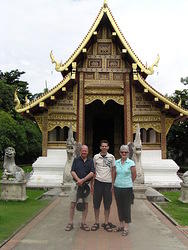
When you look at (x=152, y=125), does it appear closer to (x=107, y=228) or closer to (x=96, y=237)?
(x=107, y=228)

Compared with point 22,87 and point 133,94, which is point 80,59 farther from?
point 22,87

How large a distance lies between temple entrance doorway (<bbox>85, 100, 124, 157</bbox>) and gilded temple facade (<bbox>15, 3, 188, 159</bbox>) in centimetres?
234

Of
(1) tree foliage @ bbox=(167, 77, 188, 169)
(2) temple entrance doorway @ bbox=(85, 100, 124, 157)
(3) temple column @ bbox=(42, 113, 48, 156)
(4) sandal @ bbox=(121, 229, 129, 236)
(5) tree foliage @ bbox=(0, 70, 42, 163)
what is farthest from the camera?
(1) tree foliage @ bbox=(167, 77, 188, 169)

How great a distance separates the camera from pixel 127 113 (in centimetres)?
A: 1430

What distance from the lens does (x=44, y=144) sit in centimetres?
1429

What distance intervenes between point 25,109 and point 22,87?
28.6 m

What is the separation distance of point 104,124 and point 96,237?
1316cm

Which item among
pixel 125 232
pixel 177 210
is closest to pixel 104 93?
pixel 177 210

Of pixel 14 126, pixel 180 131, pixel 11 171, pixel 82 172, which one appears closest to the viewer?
pixel 82 172

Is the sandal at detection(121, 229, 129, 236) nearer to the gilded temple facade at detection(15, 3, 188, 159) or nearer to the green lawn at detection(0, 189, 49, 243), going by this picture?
the green lawn at detection(0, 189, 49, 243)

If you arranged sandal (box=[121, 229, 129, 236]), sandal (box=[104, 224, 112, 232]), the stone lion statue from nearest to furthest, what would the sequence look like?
sandal (box=[121, 229, 129, 236]) → sandal (box=[104, 224, 112, 232]) → the stone lion statue

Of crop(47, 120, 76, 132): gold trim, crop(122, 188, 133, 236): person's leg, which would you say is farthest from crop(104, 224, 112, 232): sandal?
crop(47, 120, 76, 132): gold trim

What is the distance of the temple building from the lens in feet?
45.8

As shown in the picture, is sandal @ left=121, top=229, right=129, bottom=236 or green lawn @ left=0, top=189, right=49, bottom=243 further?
green lawn @ left=0, top=189, right=49, bottom=243
